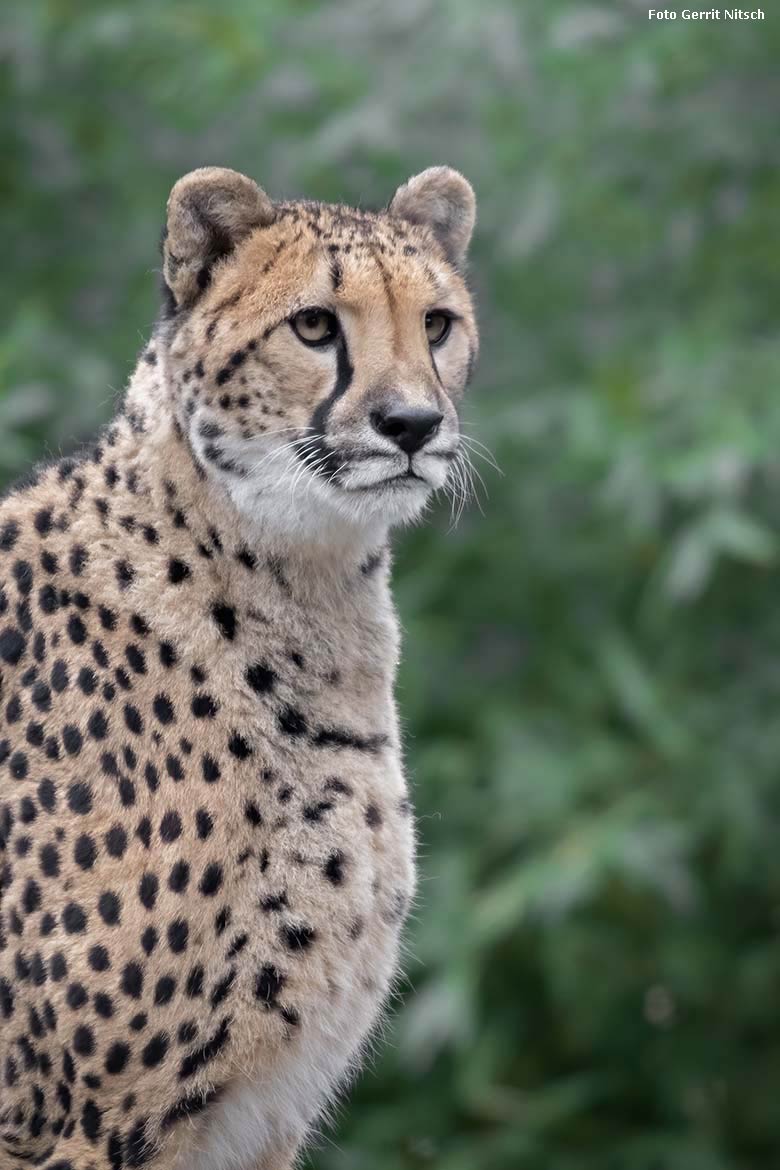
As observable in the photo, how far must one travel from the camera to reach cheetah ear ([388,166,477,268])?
197 inches

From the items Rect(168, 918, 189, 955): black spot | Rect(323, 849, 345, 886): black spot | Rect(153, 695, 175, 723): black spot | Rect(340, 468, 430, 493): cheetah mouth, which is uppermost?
Rect(340, 468, 430, 493): cheetah mouth

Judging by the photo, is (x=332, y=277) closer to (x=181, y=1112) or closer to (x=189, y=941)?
(x=189, y=941)

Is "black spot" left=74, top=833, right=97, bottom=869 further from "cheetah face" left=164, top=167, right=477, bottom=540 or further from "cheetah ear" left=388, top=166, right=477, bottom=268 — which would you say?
"cheetah ear" left=388, top=166, right=477, bottom=268

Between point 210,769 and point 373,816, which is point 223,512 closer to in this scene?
point 210,769

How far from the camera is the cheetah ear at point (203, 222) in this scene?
4492 millimetres

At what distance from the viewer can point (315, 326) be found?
4414 millimetres

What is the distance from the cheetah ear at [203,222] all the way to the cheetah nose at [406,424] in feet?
2.09

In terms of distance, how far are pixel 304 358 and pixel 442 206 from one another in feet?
3.00

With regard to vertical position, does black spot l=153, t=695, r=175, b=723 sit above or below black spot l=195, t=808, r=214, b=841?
above

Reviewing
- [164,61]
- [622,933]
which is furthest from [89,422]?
[622,933]

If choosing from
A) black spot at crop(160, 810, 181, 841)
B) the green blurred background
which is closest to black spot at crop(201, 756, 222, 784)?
black spot at crop(160, 810, 181, 841)

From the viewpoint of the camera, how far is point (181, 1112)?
4242mm

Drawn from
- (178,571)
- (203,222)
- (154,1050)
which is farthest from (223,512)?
(154,1050)

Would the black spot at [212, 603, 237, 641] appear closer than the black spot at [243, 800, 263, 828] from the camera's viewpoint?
No
